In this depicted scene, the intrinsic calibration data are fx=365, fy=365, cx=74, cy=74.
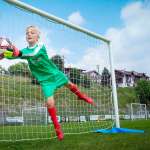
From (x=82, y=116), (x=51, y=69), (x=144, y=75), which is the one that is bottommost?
(x=82, y=116)

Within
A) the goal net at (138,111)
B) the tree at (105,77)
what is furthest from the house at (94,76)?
the goal net at (138,111)

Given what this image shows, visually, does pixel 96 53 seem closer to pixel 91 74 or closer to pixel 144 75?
pixel 91 74

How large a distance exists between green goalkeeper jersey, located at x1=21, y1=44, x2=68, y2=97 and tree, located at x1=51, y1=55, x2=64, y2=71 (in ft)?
6.63

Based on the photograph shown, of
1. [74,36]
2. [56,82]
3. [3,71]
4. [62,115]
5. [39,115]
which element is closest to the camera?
[56,82]

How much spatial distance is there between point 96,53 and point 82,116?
5.40 ft

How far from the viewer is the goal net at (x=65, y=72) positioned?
6445mm

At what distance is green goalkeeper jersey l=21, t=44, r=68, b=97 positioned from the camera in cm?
551

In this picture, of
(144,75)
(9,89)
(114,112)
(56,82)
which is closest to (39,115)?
(114,112)

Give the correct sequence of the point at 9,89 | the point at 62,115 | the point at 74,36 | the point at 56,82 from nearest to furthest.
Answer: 1. the point at 56,82
2. the point at 9,89
3. the point at 74,36
4. the point at 62,115

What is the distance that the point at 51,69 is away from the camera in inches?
225

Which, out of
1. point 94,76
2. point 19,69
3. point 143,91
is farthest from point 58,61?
point 143,91

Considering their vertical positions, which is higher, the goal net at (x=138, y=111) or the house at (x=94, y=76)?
the house at (x=94, y=76)

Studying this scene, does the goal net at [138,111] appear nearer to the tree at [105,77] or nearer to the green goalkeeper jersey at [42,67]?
the tree at [105,77]

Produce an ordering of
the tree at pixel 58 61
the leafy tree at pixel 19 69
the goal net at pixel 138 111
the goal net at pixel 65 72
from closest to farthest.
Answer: the goal net at pixel 65 72
the leafy tree at pixel 19 69
the tree at pixel 58 61
the goal net at pixel 138 111
